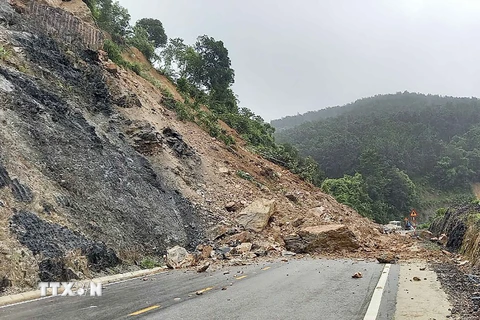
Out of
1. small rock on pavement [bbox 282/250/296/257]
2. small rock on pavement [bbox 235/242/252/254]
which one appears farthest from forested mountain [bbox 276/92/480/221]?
small rock on pavement [bbox 235/242/252/254]

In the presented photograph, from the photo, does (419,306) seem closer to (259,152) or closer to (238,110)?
(259,152)

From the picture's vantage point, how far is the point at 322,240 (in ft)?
68.8

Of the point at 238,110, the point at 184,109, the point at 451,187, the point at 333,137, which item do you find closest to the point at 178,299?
the point at 184,109

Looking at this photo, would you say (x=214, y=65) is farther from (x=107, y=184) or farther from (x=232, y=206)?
(x=107, y=184)

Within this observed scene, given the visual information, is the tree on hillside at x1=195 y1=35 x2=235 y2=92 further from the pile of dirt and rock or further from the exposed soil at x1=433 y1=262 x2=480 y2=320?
the exposed soil at x1=433 y1=262 x2=480 y2=320

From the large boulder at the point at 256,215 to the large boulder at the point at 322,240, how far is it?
1443 mm

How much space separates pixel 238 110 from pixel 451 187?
8046 cm

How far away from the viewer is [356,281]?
11.4m

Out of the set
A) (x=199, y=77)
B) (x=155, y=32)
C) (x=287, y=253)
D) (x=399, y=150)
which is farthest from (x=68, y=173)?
(x=399, y=150)

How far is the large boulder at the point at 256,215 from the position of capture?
844 inches

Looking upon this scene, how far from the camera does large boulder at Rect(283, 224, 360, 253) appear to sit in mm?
20875

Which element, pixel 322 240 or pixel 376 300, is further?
pixel 322 240

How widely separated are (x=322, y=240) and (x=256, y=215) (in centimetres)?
344

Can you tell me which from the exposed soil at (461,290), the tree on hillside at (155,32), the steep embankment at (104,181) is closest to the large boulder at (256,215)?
the steep embankment at (104,181)
